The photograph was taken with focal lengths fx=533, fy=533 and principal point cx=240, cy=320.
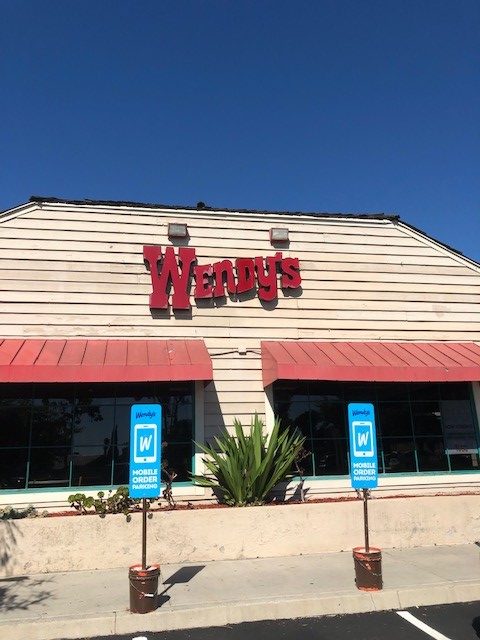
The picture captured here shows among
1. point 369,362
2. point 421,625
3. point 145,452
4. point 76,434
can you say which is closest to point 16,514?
point 76,434

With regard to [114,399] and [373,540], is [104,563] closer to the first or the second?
[114,399]

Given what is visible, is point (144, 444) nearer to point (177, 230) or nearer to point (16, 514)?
point (16, 514)

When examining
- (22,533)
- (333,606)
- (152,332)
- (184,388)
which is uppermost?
(152,332)

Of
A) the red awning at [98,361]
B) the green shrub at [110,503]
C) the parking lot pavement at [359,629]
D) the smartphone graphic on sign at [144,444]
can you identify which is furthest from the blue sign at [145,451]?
the red awning at [98,361]

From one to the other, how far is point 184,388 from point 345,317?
144 inches

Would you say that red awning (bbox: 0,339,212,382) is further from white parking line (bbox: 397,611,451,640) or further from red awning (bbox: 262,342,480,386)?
white parking line (bbox: 397,611,451,640)

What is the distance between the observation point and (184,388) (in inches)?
400

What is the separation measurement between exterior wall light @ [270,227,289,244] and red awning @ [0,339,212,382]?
293cm

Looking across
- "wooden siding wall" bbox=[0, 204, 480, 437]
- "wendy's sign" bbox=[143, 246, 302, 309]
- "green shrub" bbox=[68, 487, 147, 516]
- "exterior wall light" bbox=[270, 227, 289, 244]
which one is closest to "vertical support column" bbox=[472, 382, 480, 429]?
"wooden siding wall" bbox=[0, 204, 480, 437]

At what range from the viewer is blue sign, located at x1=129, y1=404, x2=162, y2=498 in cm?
633

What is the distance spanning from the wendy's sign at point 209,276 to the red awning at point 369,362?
1.27 meters

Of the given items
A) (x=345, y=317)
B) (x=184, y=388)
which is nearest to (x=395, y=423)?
(x=345, y=317)

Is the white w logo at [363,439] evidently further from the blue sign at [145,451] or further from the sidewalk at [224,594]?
the blue sign at [145,451]

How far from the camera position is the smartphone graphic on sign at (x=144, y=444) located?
6.38m
